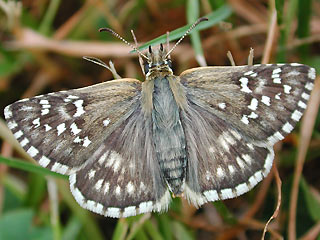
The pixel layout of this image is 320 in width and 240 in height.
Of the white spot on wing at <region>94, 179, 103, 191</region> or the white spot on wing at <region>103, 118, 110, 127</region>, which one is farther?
the white spot on wing at <region>103, 118, 110, 127</region>

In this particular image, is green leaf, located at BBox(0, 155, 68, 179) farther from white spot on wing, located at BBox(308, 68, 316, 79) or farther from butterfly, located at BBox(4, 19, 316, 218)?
white spot on wing, located at BBox(308, 68, 316, 79)

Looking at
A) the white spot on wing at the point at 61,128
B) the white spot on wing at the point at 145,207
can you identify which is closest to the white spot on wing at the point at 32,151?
the white spot on wing at the point at 61,128

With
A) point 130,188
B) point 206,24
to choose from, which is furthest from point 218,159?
point 206,24

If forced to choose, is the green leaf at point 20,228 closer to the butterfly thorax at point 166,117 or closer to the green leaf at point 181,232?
the green leaf at point 181,232

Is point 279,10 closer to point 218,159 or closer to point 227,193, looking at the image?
point 218,159

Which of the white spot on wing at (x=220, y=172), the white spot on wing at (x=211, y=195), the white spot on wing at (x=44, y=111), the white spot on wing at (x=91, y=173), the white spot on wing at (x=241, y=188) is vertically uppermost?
the white spot on wing at (x=44, y=111)

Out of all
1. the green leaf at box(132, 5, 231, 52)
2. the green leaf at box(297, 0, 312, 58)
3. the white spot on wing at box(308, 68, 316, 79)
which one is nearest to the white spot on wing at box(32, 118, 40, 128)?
the green leaf at box(132, 5, 231, 52)

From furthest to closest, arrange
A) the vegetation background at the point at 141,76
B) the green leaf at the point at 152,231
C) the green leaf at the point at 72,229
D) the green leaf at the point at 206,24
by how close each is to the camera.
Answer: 1. the green leaf at the point at 72,229
2. the vegetation background at the point at 141,76
3. the green leaf at the point at 152,231
4. the green leaf at the point at 206,24

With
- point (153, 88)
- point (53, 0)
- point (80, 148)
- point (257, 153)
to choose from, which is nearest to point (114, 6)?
point (53, 0)
